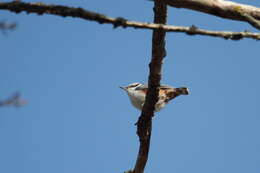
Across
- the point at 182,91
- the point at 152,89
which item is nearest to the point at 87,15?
the point at 152,89

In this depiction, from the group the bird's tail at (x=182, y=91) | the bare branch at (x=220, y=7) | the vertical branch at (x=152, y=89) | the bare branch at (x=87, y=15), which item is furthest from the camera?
the bird's tail at (x=182, y=91)

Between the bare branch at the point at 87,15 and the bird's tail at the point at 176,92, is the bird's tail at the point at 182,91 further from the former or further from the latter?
the bare branch at the point at 87,15

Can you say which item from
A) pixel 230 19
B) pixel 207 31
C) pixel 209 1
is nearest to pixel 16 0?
pixel 207 31

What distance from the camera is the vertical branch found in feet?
14.0

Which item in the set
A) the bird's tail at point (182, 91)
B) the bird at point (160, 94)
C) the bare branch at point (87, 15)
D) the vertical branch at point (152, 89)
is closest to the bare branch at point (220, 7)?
the bare branch at point (87, 15)

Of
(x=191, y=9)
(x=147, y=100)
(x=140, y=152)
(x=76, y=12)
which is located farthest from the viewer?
(x=140, y=152)

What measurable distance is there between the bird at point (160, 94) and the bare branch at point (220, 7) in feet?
11.4

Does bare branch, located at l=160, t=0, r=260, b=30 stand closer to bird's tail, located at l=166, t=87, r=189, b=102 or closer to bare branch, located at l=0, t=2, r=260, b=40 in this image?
bare branch, located at l=0, t=2, r=260, b=40

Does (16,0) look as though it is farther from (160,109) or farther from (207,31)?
(160,109)

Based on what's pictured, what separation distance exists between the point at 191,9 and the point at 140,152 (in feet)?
8.03

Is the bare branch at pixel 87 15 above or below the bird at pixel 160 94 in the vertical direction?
above

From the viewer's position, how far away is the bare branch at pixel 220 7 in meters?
2.98

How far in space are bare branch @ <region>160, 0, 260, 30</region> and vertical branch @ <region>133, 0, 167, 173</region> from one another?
66 cm

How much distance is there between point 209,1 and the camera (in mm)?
3074
